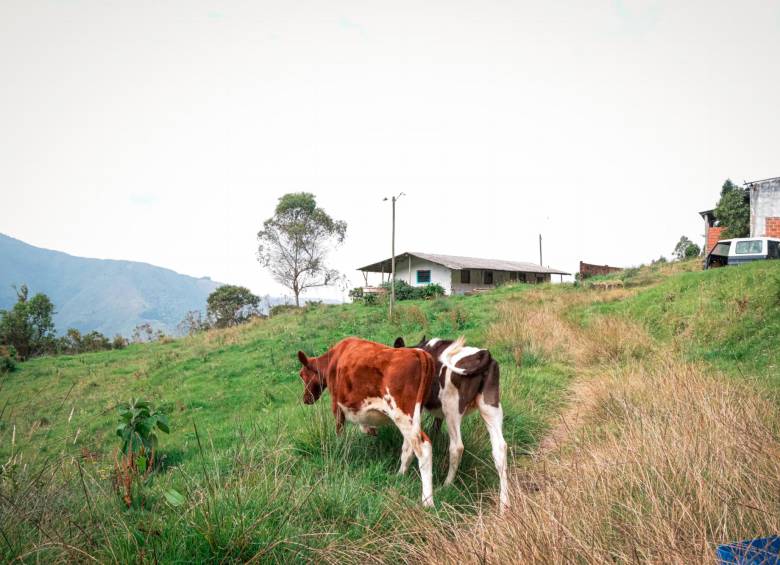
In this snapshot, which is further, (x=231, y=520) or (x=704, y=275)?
(x=704, y=275)

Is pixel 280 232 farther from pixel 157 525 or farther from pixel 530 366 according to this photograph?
pixel 157 525

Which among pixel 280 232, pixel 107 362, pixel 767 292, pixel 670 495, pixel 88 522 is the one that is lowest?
pixel 107 362

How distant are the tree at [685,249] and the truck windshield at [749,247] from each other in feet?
90.0

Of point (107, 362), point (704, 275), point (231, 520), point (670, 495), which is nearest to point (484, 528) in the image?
point (670, 495)

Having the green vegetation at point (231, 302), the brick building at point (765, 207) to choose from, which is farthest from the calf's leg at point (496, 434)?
the green vegetation at point (231, 302)

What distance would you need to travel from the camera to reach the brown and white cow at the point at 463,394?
15.8 ft

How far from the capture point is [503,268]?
44.2 metres

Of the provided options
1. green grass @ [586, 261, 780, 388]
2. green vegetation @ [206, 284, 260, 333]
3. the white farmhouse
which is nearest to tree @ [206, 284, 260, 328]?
green vegetation @ [206, 284, 260, 333]

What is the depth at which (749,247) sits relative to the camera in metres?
21.6

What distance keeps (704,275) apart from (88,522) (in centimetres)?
1935

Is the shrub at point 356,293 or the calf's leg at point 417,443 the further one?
the shrub at point 356,293

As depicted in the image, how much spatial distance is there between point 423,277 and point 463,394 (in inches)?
1451

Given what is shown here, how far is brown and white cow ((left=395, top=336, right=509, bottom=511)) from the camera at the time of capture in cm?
481

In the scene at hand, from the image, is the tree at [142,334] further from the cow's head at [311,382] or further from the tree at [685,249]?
the tree at [685,249]
